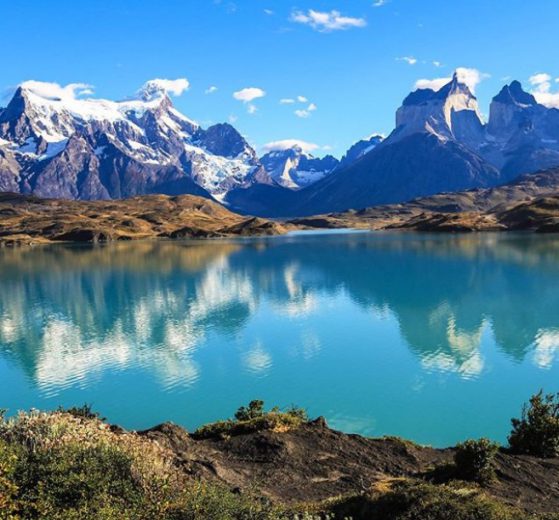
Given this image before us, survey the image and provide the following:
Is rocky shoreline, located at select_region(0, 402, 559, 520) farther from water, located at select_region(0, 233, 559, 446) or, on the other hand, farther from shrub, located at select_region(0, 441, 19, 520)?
water, located at select_region(0, 233, 559, 446)

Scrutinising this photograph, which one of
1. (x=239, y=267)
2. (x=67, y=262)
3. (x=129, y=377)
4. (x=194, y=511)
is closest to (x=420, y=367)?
(x=129, y=377)

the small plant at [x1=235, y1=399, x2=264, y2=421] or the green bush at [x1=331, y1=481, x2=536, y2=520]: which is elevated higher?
the green bush at [x1=331, y1=481, x2=536, y2=520]

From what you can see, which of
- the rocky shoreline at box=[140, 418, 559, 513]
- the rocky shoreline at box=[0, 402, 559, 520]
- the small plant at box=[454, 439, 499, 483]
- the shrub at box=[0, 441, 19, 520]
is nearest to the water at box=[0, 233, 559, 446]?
the rocky shoreline at box=[140, 418, 559, 513]

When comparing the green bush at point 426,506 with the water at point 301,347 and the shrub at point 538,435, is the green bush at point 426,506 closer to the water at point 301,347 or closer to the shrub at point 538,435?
the shrub at point 538,435

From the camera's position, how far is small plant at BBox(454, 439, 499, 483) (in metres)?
18.4

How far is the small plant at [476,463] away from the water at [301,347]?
10671 millimetres

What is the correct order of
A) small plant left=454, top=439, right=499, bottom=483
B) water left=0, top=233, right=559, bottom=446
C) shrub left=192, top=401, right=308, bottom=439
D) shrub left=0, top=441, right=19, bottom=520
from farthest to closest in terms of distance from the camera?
water left=0, top=233, right=559, bottom=446
shrub left=192, top=401, right=308, bottom=439
small plant left=454, top=439, right=499, bottom=483
shrub left=0, top=441, right=19, bottom=520

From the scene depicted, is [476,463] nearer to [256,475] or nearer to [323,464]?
[323,464]

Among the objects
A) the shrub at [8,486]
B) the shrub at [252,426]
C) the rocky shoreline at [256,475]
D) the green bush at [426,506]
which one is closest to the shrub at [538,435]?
the rocky shoreline at [256,475]

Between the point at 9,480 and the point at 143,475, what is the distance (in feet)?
11.5

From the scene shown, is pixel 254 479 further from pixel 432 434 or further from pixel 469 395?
pixel 469 395

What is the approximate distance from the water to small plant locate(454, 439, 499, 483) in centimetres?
1067

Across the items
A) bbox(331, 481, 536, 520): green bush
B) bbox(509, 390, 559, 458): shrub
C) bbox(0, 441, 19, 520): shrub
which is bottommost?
bbox(509, 390, 559, 458): shrub

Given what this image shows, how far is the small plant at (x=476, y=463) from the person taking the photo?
18.4m
